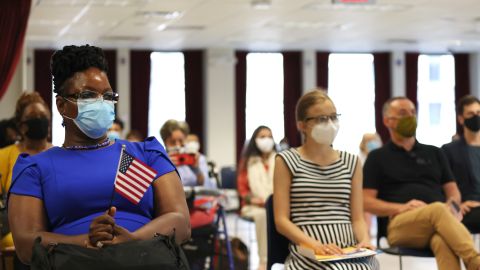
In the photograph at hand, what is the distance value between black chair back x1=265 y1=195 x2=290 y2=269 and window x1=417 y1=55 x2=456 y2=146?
14.7m

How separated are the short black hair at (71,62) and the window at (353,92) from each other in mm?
15978

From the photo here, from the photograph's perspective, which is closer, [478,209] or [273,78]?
[478,209]

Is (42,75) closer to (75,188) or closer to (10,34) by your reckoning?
→ (10,34)

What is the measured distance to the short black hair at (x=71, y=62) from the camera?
281 cm

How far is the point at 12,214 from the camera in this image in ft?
8.95

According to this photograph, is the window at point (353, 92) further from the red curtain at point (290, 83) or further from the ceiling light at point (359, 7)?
the ceiling light at point (359, 7)

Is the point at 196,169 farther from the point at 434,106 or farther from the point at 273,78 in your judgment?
the point at 434,106

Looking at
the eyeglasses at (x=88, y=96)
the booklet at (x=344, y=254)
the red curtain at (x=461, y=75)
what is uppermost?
the red curtain at (x=461, y=75)

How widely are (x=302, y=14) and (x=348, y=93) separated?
20.7 ft

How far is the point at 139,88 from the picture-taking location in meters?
17.8

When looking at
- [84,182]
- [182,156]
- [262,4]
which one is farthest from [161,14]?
[84,182]

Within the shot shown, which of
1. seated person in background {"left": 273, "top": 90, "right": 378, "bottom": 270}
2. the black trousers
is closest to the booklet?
seated person in background {"left": 273, "top": 90, "right": 378, "bottom": 270}

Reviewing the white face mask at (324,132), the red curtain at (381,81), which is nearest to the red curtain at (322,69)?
the red curtain at (381,81)

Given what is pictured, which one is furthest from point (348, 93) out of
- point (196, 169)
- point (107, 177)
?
point (107, 177)
